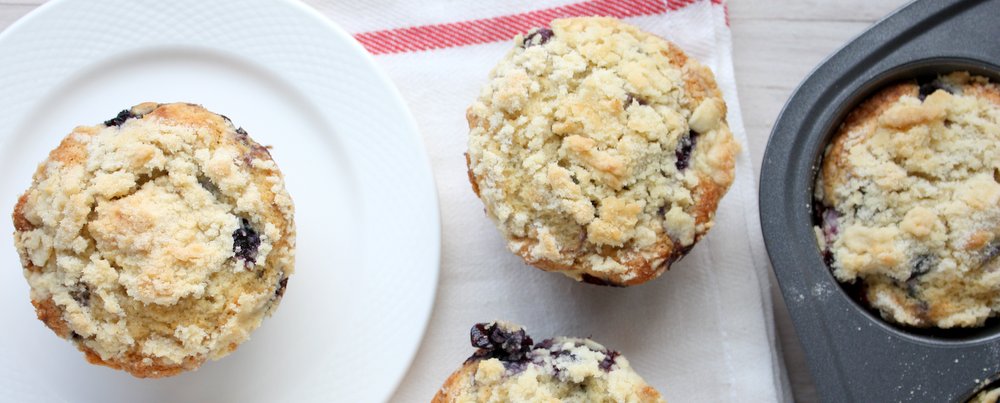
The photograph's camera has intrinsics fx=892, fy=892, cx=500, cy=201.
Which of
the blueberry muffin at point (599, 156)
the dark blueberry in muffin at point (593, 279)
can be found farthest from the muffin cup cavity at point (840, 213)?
the dark blueberry in muffin at point (593, 279)

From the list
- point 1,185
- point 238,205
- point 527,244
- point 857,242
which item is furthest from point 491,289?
point 1,185

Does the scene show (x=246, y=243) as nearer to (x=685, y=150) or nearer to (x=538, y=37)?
(x=538, y=37)

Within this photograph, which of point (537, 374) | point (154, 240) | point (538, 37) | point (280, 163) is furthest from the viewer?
point (280, 163)

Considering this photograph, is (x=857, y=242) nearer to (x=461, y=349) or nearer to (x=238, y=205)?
(x=461, y=349)

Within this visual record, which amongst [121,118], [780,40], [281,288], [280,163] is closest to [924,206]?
[780,40]

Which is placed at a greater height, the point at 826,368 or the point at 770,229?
the point at 770,229

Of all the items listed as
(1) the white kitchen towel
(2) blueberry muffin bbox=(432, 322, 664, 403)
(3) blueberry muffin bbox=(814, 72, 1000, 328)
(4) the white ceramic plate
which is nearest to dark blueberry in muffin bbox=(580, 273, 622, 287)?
(2) blueberry muffin bbox=(432, 322, 664, 403)

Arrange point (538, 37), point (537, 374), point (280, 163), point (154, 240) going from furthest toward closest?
1. point (280, 163)
2. point (538, 37)
3. point (537, 374)
4. point (154, 240)

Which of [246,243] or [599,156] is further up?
[599,156]
